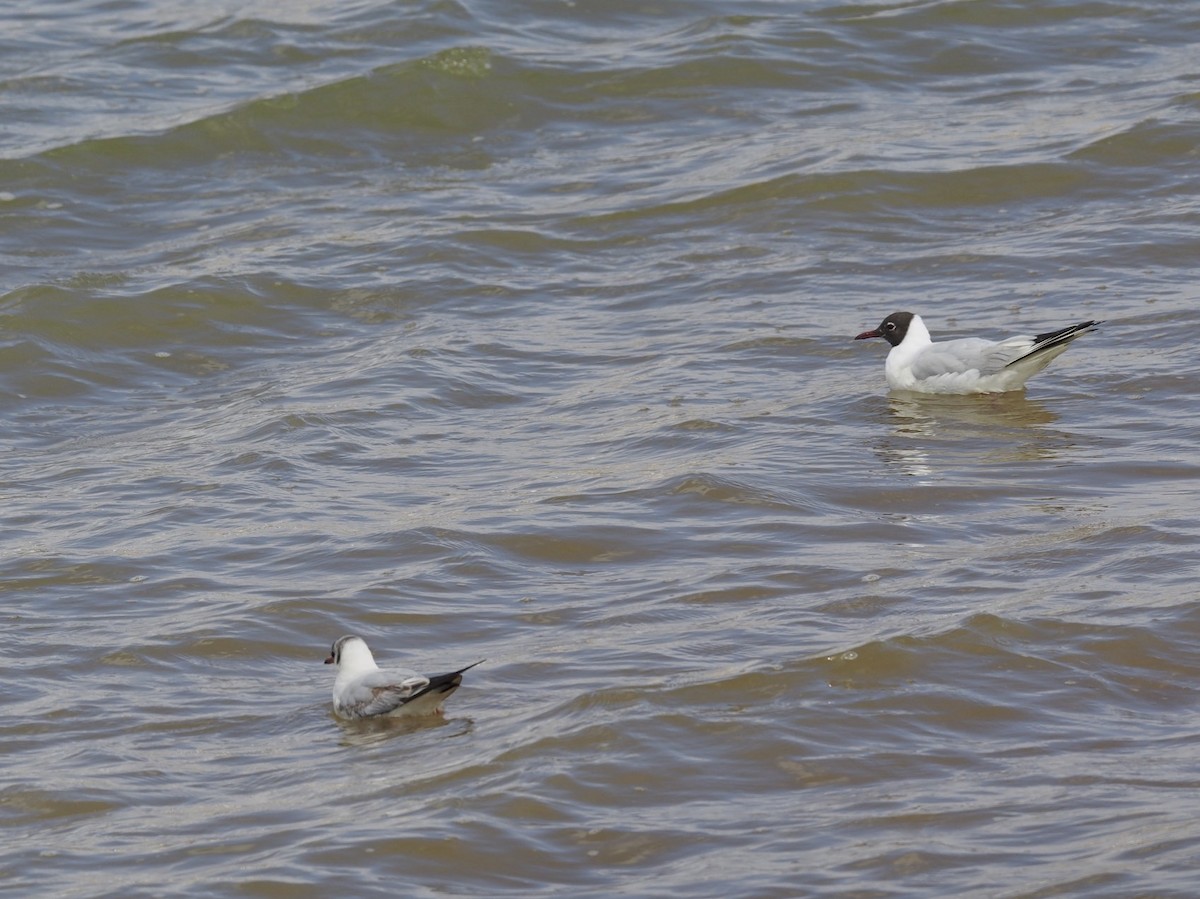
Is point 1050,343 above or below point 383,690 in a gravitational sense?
above

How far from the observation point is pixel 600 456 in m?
8.94

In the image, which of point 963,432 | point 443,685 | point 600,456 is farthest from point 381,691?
point 963,432

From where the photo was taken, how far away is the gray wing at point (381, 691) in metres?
6.04

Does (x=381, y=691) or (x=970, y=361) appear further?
(x=970, y=361)

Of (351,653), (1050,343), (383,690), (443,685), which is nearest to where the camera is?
(443,685)

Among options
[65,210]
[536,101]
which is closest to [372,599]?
[65,210]

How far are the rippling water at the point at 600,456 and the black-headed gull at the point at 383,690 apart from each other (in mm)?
99

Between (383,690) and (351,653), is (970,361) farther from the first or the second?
(383,690)

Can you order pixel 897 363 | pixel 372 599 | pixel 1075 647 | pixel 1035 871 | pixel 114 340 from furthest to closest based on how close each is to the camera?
pixel 114 340 → pixel 897 363 → pixel 372 599 → pixel 1075 647 → pixel 1035 871

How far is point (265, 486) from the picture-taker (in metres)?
8.73

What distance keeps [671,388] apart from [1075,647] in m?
3.94

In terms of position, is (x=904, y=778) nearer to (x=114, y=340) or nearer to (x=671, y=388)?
(x=671, y=388)

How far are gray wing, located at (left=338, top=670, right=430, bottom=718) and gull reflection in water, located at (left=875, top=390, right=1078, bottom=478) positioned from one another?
318 cm

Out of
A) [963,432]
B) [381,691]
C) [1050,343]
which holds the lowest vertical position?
[963,432]
